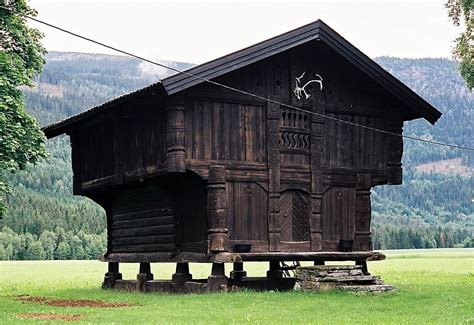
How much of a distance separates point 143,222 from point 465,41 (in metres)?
13.8

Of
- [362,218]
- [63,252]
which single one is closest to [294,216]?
[362,218]

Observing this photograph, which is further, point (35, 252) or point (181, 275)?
point (35, 252)

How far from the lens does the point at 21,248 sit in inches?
5349

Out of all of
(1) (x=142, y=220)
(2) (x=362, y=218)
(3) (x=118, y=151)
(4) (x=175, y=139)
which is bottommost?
(2) (x=362, y=218)

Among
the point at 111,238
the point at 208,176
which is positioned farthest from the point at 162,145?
the point at 111,238

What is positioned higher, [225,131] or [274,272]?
[225,131]

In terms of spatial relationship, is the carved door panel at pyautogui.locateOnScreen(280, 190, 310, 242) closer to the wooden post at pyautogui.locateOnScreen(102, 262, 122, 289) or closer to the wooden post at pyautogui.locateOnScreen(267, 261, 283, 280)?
the wooden post at pyautogui.locateOnScreen(267, 261, 283, 280)

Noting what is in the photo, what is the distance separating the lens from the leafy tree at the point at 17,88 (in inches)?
976

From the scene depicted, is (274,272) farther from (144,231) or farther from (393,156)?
(393,156)

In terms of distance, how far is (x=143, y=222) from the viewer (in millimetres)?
32406

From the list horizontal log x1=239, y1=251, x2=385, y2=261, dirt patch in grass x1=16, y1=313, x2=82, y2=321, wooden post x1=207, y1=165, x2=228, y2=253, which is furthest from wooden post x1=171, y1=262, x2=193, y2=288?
dirt patch in grass x1=16, y1=313, x2=82, y2=321

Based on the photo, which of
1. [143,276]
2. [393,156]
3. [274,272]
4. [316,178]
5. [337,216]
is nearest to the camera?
[316,178]

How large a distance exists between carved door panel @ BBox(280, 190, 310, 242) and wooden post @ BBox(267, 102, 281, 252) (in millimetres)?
361

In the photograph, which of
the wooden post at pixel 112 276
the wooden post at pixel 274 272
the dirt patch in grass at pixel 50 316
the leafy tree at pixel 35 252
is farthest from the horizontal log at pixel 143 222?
the leafy tree at pixel 35 252
